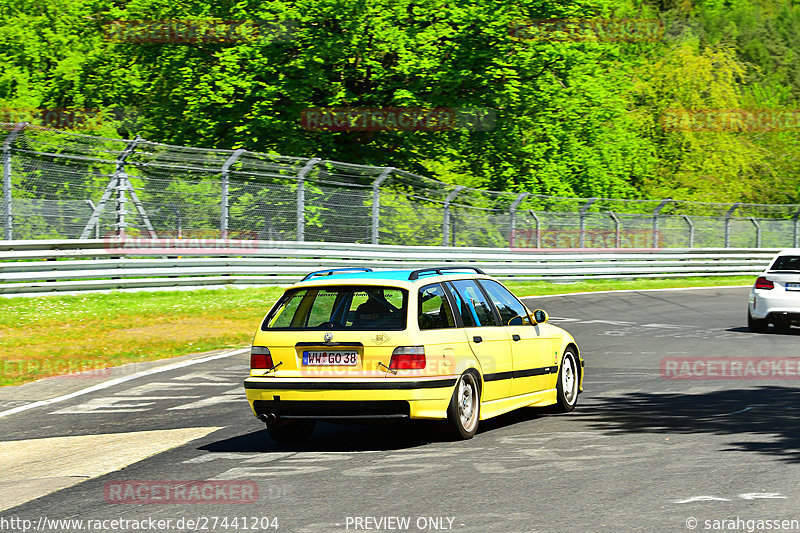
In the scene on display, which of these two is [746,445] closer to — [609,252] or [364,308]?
[364,308]

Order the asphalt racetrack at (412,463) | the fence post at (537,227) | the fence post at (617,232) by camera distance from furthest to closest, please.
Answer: the fence post at (617,232)
the fence post at (537,227)
the asphalt racetrack at (412,463)

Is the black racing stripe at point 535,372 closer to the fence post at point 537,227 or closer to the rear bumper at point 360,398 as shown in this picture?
the rear bumper at point 360,398

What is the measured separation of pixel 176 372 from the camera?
12.7m

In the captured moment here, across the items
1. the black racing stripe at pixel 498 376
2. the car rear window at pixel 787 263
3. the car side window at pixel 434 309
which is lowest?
the black racing stripe at pixel 498 376

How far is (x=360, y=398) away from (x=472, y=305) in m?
1.50

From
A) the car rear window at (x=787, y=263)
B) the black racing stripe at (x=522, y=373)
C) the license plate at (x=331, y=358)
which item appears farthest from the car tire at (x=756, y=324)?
the license plate at (x=331, y=358)

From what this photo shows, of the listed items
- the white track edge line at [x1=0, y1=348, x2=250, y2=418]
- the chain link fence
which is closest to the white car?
the white track edge line at [x1=0, y1=348, x2=250, y2=418]

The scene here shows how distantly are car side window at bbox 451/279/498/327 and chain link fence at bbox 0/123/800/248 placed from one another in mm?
11783

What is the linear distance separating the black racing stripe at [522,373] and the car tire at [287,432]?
155cm

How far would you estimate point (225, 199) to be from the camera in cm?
2236

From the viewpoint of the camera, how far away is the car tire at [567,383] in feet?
32.7

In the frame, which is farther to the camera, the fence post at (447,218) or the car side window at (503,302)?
the fence post at (447,218)

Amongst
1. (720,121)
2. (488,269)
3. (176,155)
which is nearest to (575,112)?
(488,269)

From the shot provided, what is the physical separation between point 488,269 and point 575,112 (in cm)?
1124
